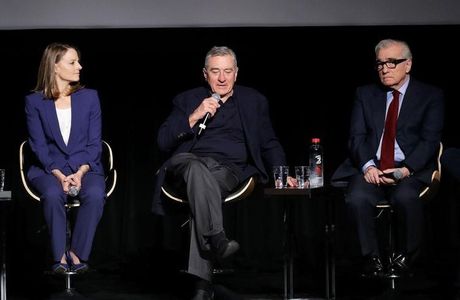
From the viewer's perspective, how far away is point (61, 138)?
446 centimetres

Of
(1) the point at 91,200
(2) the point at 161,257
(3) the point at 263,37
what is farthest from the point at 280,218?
(1) the point at 91,200

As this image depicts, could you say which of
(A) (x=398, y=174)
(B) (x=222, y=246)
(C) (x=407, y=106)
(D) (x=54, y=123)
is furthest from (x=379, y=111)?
(D) (x=54, y=123)

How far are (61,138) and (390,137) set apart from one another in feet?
5.80

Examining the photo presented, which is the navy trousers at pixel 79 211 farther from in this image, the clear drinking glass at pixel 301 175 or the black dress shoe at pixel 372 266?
the black dress shoe at pixel 372 266

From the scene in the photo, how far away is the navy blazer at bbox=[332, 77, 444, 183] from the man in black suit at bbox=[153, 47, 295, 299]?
16.2 inches

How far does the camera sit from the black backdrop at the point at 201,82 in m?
5.12

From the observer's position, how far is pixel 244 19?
16.8 ft

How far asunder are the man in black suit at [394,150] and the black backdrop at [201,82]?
72cm

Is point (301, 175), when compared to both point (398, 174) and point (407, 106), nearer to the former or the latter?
point (398, 174)

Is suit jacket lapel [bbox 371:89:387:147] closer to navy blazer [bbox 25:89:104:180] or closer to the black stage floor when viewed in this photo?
the black stage floor

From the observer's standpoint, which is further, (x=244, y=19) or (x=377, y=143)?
(x=244, y=19)

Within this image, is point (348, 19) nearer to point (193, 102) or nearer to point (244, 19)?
point (244, 19)

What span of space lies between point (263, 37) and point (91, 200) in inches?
63.3

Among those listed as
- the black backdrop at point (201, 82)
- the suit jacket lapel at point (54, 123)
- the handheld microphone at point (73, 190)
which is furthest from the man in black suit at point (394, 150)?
the suit jacket lapel at point (54, 123)
